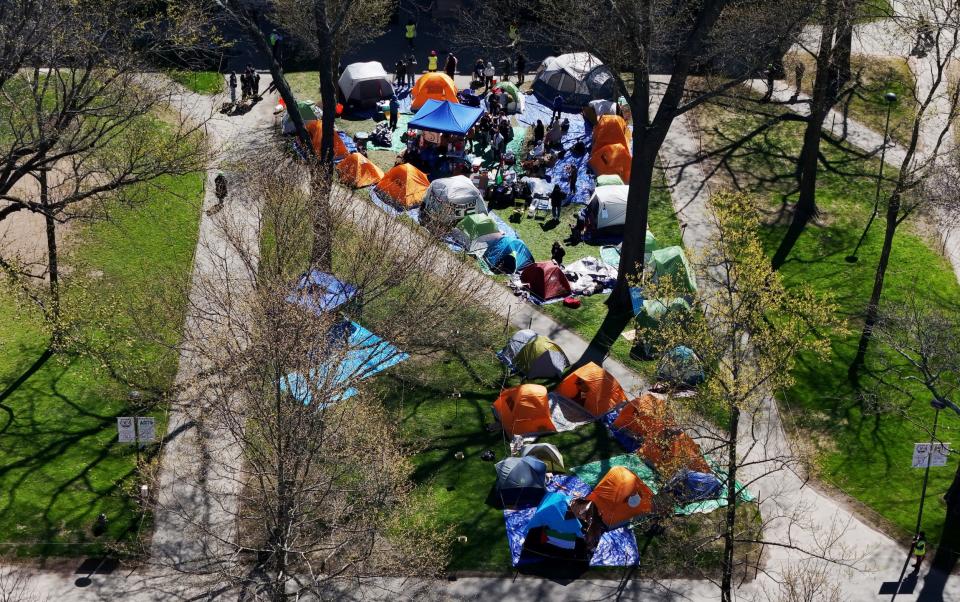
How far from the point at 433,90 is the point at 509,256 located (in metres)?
11.9

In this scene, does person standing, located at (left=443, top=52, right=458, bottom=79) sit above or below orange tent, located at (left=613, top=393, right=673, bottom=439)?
above

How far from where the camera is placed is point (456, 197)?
135 ft

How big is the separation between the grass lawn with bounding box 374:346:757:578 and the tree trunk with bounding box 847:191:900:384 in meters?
7.34

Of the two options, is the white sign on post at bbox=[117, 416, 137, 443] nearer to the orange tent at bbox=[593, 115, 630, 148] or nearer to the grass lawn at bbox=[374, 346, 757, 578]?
the grass lawn at bbox=[374, 346, 757, 578]

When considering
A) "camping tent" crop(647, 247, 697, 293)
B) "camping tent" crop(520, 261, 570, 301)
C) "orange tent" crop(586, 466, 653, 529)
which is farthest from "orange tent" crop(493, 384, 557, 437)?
"camping tent" crop(647, 247, 697, 293)

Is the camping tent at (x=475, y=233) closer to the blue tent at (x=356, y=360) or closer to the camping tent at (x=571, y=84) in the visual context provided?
the blue tent at (x=356, y=360)

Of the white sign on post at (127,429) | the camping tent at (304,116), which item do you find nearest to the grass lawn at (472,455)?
the white sign on post at (127,429)

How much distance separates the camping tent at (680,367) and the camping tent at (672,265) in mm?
5006

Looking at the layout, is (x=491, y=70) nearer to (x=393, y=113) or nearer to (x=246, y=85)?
(x=393, y=113)

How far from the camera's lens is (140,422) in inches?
1151

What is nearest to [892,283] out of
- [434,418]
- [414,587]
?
[434,418]

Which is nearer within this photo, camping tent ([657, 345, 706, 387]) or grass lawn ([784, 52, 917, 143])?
camping tent ([657, 345, 706, 387])

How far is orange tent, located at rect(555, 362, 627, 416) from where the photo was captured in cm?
3294

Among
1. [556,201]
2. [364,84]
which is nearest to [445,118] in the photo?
[364,84]
